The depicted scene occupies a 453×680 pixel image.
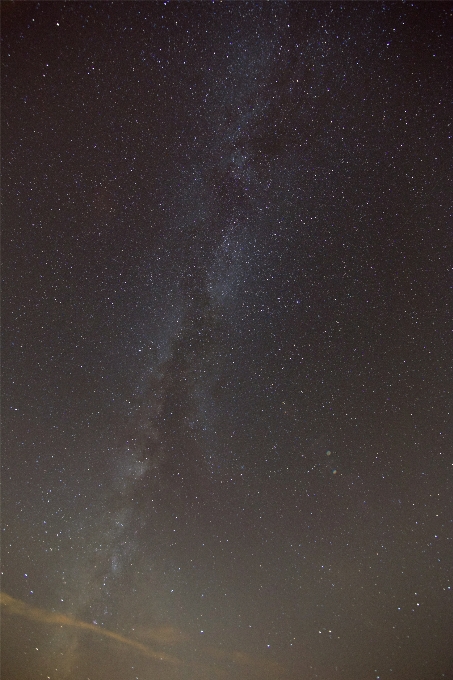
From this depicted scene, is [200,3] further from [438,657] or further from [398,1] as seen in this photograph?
[438,657]

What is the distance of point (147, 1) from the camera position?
201cm

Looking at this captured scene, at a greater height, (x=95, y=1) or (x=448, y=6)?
(x=448, y=6)

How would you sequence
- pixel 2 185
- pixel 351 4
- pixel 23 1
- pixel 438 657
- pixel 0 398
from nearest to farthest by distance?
pixel 23 1, pixel 351 4, pixel 2 185, pixel 0 398, pixel 438 657

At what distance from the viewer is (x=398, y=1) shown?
6.36 feet

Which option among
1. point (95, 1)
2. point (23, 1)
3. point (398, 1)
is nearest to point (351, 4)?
point (398, 1)

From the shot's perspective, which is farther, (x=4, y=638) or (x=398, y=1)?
(x=4, y=638)

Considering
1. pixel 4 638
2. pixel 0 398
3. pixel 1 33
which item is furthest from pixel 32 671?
pixel 1 33

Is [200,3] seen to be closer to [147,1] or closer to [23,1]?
[147,1]

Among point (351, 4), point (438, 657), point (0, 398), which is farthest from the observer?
point (438, 657)

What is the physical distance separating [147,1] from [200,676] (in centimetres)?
576

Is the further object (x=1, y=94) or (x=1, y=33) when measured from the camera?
(x=1, y=94)

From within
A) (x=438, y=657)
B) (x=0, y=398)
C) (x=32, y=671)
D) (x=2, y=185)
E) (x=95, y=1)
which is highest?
(x=95, y=1)

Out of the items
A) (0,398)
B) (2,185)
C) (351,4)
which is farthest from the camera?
(0,398)

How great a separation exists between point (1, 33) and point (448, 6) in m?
2.54
